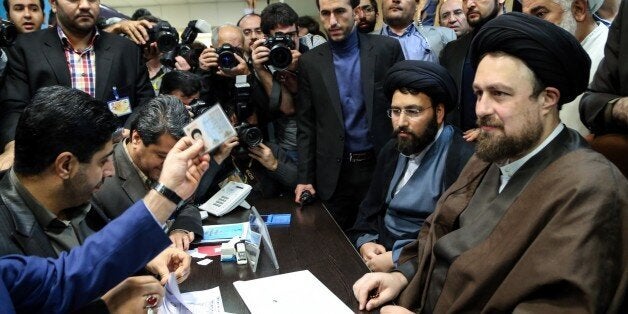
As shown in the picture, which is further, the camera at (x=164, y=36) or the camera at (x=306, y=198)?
the camera at (x=164, y=36)

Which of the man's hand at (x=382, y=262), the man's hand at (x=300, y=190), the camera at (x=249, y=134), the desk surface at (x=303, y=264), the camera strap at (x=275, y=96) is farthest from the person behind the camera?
the camera strap at (x=275, y=96)

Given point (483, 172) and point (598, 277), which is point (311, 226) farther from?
point (598, 277)

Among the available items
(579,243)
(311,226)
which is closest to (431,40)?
(311,226)

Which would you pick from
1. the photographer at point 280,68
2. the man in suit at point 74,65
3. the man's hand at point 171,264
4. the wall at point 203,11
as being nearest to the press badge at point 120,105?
the man in suit at point 74,65

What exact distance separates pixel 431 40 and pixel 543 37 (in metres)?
1.96

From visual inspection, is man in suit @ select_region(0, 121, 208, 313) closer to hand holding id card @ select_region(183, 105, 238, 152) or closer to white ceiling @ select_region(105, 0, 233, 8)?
hand holding id card @ select_region(183, 105, 238, 152)

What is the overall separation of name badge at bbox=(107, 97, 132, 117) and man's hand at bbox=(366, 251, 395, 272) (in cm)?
159

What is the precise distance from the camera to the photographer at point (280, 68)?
3027 mm

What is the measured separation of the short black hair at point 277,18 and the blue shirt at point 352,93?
41 centimetres

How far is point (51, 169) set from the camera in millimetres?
1345

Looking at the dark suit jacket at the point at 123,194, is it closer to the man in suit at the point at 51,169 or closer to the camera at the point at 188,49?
the man in suit at the point at 51,169

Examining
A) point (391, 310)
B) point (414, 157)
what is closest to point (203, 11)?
point (414, 157)

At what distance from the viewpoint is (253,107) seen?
10.6 feet

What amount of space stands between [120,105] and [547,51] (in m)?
2.17
